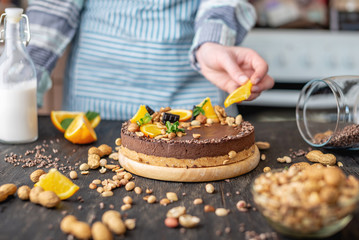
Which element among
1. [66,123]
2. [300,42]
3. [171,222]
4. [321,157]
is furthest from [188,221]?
[300,42]

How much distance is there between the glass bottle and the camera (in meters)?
1.38

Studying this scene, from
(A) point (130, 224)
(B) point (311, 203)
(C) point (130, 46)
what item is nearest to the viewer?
(B) point (311, 203)

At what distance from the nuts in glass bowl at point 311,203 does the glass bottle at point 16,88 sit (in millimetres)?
913

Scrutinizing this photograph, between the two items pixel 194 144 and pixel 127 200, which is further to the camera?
pixel 194 144

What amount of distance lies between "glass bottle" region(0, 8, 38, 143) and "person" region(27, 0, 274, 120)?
0.42 m

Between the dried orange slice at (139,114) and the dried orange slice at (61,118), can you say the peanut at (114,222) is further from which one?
the dried orange slice at (61,118)

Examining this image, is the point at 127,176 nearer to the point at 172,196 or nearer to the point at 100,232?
the point at 172,196

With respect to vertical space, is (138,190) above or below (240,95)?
below

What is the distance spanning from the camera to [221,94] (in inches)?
78.5

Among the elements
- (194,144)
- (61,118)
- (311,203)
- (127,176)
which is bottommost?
(61,118)

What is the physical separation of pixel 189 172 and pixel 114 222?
32 centimetres

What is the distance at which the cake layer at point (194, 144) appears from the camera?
1140 millimetres

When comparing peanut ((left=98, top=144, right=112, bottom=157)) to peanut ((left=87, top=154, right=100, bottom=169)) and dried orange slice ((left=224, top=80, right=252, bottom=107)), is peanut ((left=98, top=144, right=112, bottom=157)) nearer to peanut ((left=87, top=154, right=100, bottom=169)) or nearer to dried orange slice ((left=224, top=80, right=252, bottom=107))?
peanut ((left=87, top=154, right=100, bottom=169))

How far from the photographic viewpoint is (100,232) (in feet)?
2.64
